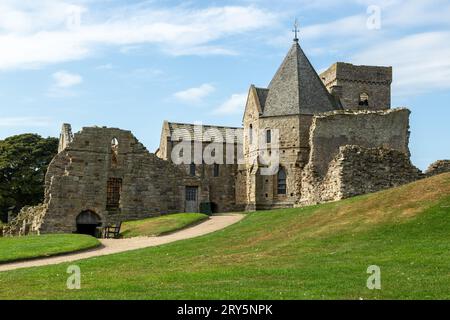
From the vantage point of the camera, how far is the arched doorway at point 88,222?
4225 centimetres

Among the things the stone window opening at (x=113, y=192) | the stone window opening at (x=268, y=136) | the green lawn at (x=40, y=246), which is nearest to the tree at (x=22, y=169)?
the stone window opening at (x=113, y=192)

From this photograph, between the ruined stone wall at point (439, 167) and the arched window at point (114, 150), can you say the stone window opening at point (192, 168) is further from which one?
the ruined stone wall at point (439, 167)

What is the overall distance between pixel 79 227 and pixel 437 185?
25.5m

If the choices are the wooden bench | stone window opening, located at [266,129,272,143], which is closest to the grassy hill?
the wooden bench

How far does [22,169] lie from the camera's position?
64.8 meters

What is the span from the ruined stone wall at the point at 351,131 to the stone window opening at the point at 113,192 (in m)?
14.0

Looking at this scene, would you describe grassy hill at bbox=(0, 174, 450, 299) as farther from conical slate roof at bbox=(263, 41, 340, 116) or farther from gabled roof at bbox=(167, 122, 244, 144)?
gabled roof at bbox=(167, 122, 244, 144)

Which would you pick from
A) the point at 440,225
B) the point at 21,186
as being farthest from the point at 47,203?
the point at 440,225

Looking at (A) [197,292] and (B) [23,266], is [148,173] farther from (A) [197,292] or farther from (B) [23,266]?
(A) [197,292]

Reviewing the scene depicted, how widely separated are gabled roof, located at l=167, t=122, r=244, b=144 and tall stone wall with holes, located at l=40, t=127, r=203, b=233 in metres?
15.8

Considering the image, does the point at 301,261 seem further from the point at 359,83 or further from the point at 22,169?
the point at 22,169

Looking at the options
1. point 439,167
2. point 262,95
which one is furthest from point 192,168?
point 439,167

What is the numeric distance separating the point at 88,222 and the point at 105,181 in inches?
124

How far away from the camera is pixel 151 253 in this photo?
25.1 metres
